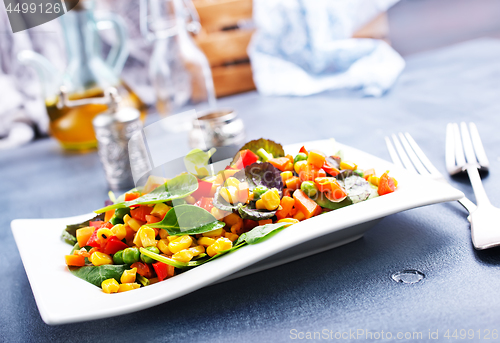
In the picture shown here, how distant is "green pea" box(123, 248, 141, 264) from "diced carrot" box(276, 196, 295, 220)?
0.26 meters

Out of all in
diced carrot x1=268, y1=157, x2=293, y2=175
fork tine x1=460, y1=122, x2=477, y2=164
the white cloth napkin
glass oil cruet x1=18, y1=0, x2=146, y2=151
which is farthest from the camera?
the white cloth napkin

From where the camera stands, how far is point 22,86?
7.63 feet

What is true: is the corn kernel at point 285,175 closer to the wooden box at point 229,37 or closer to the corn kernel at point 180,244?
the corn kernel at point 180,244

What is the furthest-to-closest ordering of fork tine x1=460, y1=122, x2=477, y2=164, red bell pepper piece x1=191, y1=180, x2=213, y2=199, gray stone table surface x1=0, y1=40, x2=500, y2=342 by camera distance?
fork tine x1=460, y1=122, x2=477, y2=164
red bell pepper piece x1=191, y1=180, x2=213, y2=199
gray stone table surface x1=0, y1=40, x2=500, y2=342

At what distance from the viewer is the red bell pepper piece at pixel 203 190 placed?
85 cm

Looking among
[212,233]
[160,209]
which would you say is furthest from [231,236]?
[160,209]

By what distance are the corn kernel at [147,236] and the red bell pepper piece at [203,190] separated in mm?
109

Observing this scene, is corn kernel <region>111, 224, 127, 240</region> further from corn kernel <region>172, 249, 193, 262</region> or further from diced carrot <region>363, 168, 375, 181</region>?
diced carrot <region>363, 168, 375, 181</region>

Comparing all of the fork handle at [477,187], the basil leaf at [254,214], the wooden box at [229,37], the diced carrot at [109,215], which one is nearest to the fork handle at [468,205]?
the fork handle at [477,187]

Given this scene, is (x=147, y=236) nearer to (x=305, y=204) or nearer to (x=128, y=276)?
(x=128, y=276)

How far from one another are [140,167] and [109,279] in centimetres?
62

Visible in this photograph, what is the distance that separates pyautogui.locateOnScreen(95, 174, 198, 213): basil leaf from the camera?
0.82m

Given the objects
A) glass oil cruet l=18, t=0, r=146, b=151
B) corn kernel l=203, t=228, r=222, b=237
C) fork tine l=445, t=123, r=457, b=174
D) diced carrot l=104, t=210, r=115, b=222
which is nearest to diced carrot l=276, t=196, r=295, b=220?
corn kernel l=203, t=228, r=222, b=237

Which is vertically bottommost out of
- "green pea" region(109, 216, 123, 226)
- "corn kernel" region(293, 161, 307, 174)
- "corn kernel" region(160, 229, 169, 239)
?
"corn kernel" region(160, 229, 169, 239)
